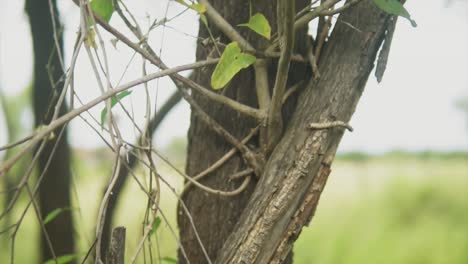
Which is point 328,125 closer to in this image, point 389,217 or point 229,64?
point 229,64

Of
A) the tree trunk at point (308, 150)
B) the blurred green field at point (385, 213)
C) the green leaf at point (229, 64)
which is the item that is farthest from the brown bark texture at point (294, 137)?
the blurred green field at point (385, 213)

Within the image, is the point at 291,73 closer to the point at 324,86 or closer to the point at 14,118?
the point at 324,86

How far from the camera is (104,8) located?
660 millimetres

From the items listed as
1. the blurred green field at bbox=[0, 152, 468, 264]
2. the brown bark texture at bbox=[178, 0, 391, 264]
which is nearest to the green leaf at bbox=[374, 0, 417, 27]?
the brown bark texture at bbox=[178, 0, 391, 264]

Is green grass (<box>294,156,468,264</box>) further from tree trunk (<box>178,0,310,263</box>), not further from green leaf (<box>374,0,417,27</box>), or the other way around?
green leaf (<box>374,0,417,27</box>)

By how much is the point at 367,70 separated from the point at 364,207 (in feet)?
2.44

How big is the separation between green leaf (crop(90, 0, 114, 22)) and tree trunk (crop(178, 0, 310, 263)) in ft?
0.46

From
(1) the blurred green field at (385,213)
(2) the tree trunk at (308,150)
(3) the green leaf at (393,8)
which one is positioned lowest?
(2) the tree trunk at (308,150)

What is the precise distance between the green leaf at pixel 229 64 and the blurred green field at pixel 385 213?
768 mm

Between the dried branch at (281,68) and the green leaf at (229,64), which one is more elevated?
the dried branch at (281,68)

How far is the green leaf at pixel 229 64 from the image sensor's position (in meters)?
0.59

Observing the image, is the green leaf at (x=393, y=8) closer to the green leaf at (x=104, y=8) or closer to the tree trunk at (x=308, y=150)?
the tree trunk at (x=308, y=150)

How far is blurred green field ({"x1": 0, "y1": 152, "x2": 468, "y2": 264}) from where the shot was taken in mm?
1332

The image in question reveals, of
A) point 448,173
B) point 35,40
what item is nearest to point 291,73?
point 35,40
